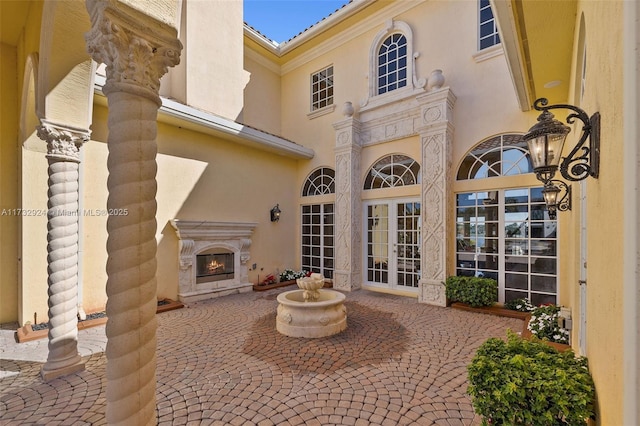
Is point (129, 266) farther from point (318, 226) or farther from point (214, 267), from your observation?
point (318, 226)

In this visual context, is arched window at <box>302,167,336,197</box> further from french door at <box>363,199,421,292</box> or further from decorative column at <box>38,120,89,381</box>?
decorative column at <box>38,120,89,381</box>

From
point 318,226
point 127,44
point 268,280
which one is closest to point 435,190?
point 318,226

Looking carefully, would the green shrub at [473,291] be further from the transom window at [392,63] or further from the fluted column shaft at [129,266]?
the fluted column shaft at [129,266]

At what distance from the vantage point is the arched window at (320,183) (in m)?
9.45

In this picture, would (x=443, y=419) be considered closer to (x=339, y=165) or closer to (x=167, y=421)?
(x=167, y=421)

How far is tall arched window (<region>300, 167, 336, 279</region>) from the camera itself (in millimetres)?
9438

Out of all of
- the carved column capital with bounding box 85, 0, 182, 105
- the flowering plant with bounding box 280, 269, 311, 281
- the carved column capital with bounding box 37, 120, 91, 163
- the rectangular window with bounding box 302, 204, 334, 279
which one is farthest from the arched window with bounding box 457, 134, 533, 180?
the carved column capital with bounding box 37, 120, 91, 163

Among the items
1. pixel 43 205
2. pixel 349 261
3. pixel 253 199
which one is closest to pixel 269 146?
pixel 253 199

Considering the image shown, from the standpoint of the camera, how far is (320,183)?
9.77 metres

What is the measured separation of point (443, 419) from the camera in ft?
9.37

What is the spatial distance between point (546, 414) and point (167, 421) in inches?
125

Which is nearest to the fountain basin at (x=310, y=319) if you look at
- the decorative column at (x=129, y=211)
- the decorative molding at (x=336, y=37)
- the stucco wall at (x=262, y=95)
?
the decorative column at (x=129, y=211)

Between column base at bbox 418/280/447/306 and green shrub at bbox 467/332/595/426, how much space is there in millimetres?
4240

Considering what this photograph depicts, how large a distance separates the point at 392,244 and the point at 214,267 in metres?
4.78
